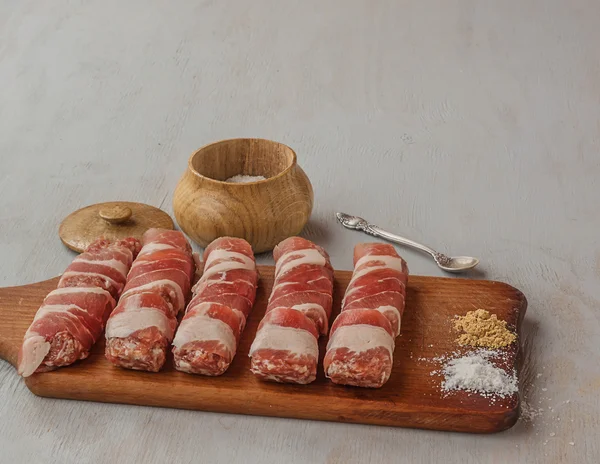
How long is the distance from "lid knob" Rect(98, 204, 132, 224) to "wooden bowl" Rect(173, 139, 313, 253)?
0.63 ft

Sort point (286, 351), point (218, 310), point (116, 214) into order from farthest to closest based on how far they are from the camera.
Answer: point (116, 214) → point (218, 310) → point (286, 351)

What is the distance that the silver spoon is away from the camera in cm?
322

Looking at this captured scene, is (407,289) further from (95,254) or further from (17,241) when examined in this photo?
(17,241)

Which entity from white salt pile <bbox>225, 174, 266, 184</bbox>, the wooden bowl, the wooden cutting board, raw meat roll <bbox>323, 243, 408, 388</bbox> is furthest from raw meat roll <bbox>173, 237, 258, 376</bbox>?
white salt pile <bbox>225, 174, 266, 184</bbox>

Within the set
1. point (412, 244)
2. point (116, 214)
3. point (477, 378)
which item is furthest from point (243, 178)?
point (477, 378)

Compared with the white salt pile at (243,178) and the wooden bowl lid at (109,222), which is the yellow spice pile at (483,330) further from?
the wooden bowl lid at (109,222)

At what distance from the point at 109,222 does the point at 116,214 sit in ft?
0.24

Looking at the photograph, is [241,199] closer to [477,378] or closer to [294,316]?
[294,316]

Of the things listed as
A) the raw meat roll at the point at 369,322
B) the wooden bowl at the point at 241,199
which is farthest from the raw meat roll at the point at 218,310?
the raw meat roll at the point at 369,322

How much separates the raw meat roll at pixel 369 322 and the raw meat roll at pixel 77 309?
0.70 metres

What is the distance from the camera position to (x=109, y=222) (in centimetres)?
332

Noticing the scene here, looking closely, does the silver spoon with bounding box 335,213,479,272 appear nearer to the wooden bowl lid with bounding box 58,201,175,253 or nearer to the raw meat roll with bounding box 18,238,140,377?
the wooden bowl lid with bounding box 58,201,175,253

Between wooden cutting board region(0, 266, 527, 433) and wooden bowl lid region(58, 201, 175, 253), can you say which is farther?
wooden bowl lid region(58, 201, 175, 253)

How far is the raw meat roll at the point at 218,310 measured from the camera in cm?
248
